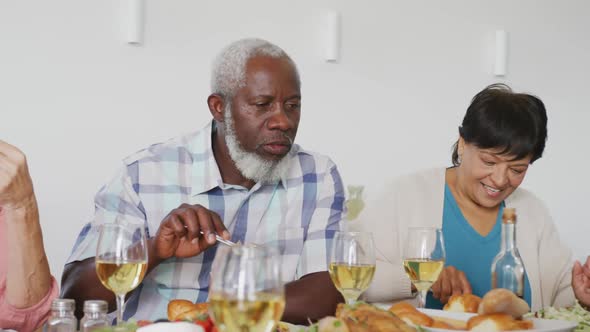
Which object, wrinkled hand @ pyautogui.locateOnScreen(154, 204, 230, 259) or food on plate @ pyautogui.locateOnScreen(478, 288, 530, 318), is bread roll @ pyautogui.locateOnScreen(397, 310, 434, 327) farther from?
wrinkled hand @ pyautogui.locateOnScreen(154, 204, 230, 259)

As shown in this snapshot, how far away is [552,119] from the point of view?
184 inches

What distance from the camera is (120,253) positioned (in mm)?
1348

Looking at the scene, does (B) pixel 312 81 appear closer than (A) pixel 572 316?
No

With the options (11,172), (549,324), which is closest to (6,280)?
(11,172)

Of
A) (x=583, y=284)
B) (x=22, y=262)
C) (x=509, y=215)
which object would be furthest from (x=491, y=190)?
(x=22, y=262)

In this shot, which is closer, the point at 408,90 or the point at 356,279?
the point at 356,279

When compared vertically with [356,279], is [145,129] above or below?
above

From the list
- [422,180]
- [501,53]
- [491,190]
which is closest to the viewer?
[491,190]

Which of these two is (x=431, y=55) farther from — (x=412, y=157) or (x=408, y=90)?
(x=412, y=157)

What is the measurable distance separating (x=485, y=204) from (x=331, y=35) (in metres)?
1.62

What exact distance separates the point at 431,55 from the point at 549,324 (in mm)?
3090

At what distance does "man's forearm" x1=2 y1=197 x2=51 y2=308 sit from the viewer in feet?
5.17

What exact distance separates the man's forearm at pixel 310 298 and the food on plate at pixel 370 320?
0.67m

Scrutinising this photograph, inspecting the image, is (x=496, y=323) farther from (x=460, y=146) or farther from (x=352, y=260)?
(x=460, y=146)
